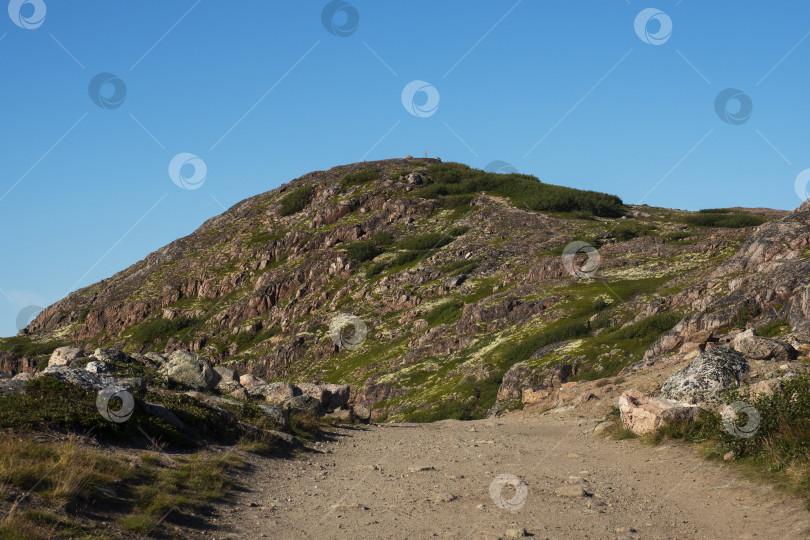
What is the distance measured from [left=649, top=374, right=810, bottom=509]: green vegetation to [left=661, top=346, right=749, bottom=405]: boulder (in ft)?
9.85

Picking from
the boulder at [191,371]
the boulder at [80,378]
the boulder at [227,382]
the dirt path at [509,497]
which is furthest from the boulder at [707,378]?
the boulder at [191,371]

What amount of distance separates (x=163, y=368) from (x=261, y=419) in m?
10.9

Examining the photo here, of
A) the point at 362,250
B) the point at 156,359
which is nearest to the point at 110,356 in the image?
the point at 156,359

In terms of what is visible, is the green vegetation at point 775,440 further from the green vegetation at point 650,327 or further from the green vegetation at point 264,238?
the green vegetation at point 264,238

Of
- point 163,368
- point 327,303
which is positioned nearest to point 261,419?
point 163,368

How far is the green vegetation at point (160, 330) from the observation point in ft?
421

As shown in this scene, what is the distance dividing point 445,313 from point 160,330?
2672 inches

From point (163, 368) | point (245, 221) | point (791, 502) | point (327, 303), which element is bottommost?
point (791, 502)

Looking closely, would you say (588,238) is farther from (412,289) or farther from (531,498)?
(531,498)

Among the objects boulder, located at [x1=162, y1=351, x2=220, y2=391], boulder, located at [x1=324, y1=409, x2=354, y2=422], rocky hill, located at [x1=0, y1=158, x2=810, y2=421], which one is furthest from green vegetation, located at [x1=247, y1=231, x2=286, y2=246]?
boulder, located at [x1=324, y1=409, x2=354, y2=422]

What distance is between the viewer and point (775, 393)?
17.3m

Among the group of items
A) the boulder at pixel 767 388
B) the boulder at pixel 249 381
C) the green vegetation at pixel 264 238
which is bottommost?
the boulder at pixel 767 388

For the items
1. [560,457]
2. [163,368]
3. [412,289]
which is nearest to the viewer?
[560,457]

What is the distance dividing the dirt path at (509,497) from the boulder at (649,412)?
34.9 inches
